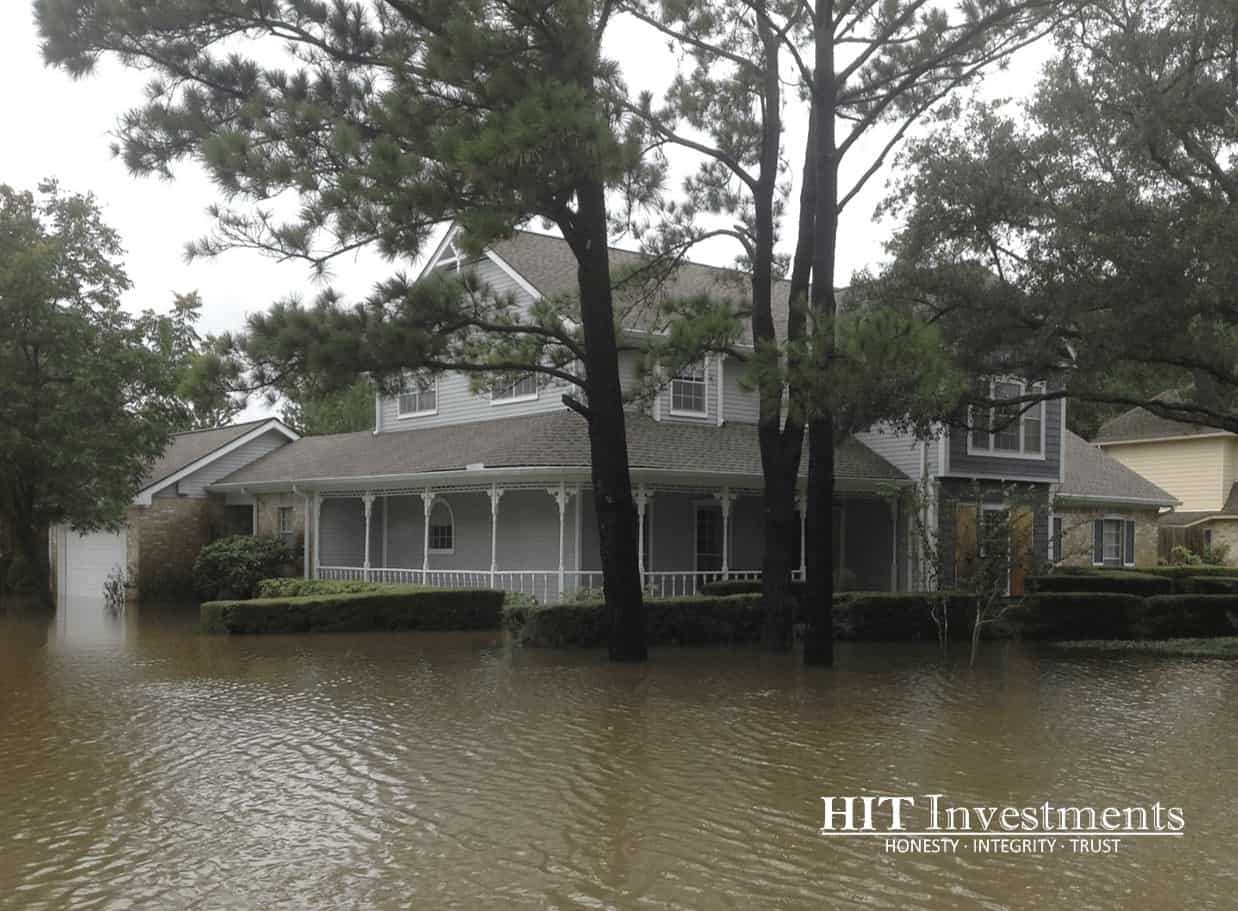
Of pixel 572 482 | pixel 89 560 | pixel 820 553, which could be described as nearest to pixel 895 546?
pixel 572 482

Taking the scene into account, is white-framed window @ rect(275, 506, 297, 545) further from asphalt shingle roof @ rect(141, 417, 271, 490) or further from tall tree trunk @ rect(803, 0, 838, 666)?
tall tree trunk @ rect(803, 0, 838, 666)

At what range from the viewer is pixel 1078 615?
21.4m

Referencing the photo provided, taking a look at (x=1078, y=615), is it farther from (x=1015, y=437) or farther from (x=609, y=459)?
(x=609, y=459)

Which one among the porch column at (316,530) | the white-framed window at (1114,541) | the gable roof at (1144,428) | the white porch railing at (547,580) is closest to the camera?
the white porch railing at (547,580)

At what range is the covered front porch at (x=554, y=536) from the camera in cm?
2234

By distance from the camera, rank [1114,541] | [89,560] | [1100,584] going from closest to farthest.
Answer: [1100,584], [1114,541], [89,560]

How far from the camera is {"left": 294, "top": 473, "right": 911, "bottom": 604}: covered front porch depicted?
2234 cm

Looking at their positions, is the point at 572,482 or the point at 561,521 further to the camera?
the point at 572,482

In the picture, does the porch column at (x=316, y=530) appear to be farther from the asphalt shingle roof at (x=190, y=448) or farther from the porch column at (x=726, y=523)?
the porch column at (x=726, y=523)

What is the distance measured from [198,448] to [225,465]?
255 centimetres

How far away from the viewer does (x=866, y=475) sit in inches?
968

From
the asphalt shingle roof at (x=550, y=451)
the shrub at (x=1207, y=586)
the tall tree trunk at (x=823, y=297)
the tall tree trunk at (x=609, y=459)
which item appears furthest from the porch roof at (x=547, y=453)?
the shrub at (x=1207, y=586)

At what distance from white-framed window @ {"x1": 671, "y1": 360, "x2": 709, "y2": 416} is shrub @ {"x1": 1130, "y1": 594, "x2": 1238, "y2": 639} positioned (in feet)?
30.3

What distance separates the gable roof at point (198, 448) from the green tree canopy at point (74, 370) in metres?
2.88
